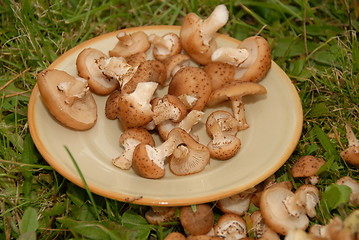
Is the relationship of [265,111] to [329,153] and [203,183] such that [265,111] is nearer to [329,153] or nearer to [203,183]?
[329,153]

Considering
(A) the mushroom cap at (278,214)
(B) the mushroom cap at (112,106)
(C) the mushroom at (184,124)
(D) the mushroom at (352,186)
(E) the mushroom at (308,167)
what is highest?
(B) the mushroom cap at (112,106)

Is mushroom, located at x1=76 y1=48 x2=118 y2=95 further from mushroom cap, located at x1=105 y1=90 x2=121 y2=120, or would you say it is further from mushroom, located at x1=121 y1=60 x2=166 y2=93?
mushroom, located at x1=121 y1=60 x2=166 y2=93

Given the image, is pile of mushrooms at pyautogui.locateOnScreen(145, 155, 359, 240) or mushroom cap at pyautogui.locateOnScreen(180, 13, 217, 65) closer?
pile of mushrooms at pyautogui.locateOnScreen(145, 155, 359, 240)

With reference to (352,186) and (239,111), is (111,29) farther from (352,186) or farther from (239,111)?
(352,186)

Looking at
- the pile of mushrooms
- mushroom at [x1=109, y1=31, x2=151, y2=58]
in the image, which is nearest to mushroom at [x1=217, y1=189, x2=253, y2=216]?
the pile of mushrooms

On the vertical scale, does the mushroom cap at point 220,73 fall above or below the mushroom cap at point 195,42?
below

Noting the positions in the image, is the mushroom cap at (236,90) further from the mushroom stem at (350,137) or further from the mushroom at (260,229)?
the mushroom at (260,229)

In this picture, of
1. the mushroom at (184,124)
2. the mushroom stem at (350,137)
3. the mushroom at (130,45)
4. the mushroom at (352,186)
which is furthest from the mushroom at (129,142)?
the mushroom stem at (350,137)

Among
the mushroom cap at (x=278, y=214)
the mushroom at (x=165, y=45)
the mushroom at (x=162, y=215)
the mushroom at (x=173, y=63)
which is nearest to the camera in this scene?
the mushroom cap at (x=278, y=214)
